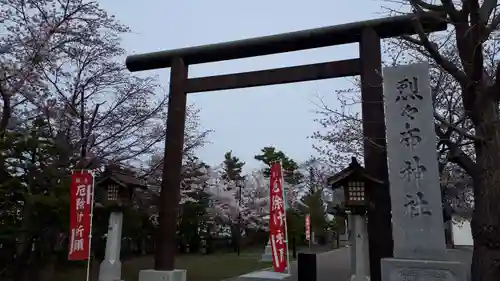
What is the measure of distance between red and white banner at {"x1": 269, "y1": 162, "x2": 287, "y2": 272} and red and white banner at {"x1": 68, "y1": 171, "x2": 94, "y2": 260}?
158 inches

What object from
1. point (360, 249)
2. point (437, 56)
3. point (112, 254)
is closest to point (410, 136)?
point (437, 56)

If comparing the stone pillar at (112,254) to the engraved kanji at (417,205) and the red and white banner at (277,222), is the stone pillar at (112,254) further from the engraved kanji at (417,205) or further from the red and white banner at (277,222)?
the engraved kanji at (417,205)

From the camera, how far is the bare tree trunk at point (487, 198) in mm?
5648

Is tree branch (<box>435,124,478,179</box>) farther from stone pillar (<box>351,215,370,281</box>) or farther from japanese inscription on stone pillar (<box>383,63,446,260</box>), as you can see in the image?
stone pillar (<box>351,215,370,281</box>)

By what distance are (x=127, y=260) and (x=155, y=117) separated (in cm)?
952

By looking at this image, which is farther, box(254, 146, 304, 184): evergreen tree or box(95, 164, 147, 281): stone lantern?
box(254, 146, 304, 184): evergreen tree

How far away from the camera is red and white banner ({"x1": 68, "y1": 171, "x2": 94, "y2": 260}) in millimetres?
8308

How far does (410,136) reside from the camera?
18.9 ft

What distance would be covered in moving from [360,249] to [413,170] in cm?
375

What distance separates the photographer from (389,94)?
6074 millimetres

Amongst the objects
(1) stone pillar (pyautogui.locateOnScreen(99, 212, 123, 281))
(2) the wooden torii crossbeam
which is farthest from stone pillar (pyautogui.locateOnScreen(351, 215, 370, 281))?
(1) stone pillar (pyautogui.locateOnScreen(99, 212, 123, 281))

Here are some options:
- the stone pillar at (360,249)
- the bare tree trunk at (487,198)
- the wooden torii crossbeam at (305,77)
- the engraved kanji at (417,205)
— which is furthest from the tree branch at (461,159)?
the stone pillar at (360,249)

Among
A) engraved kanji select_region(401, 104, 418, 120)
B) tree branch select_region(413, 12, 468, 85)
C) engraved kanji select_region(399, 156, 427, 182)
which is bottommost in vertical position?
engraved kanji select_region(399, 156, 427, 182)

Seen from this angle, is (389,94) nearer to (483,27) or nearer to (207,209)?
(483,27)
